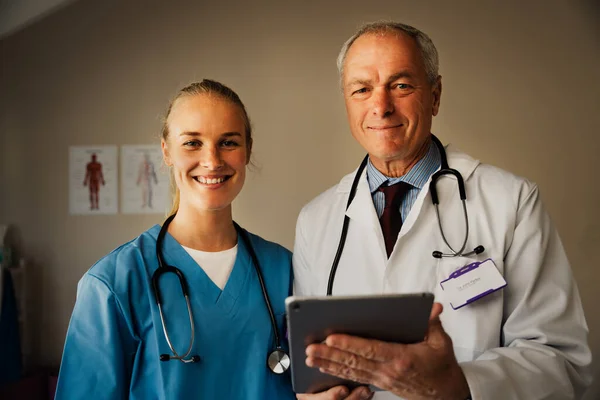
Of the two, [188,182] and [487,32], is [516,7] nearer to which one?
[487,32]

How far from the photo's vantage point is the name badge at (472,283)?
1.30 m

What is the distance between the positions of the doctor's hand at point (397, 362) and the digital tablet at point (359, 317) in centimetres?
2

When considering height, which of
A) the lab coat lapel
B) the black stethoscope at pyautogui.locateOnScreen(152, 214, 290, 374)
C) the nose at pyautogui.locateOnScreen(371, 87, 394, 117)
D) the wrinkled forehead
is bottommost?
the black stethoscope at pyautogui.locateOnScreen(152, 214, 290, 374)

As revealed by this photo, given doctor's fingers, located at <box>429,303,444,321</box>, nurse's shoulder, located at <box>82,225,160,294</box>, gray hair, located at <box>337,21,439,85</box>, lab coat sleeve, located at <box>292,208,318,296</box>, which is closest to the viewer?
doctor's fingers, located at <box>429,303,444,321</box>

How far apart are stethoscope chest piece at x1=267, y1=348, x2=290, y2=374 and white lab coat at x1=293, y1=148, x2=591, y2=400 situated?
206mm

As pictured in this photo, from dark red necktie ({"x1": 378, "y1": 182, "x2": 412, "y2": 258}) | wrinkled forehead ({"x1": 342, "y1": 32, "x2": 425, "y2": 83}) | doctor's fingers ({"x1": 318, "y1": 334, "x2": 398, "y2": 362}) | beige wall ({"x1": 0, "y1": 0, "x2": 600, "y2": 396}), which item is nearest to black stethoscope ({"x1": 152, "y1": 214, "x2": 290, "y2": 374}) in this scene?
dark red necktie ({"x1": 378, "y1": 182, "x2": 412, "y2": 258})

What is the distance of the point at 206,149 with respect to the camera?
60.5 inches

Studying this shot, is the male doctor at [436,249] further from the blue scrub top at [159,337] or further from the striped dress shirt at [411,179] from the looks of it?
the blue scrub top at [159,337]

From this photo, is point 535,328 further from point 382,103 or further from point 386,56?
point 386,56

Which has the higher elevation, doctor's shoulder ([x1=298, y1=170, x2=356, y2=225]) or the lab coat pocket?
doctor's shoulder ([x1=298, y1=170, x2=356, y2=225])

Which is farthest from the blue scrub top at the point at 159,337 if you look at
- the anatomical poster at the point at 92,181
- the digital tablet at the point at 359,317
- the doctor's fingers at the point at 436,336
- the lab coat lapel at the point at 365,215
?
the anatomical poster at the point at 92,181

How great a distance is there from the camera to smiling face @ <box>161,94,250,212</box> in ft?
5.06

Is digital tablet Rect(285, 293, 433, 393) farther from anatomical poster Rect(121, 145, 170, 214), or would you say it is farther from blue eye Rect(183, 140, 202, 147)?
anatomical poster Rect(121, 145, 170, 214)

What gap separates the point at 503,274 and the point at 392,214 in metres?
0.33
